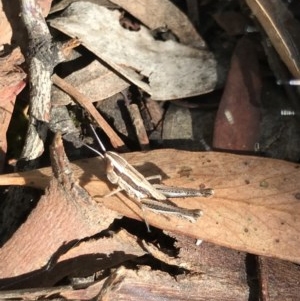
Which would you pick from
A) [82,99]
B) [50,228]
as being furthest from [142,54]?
[50,228]

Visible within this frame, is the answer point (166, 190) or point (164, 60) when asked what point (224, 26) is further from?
point (166, 190)

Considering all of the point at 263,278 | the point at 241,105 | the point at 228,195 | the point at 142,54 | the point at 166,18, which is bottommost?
the point at 263,278

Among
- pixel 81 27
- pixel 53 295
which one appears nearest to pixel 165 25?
pixel 81 27

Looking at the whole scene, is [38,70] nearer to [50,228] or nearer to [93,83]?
[93,83]

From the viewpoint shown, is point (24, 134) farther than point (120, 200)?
Yes

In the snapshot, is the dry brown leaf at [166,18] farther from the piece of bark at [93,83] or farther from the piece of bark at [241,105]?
the piece of bark at [93,83]

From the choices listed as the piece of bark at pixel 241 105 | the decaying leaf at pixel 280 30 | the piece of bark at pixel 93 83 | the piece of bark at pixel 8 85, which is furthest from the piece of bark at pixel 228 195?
the decaying leaf at pixel 280 30
